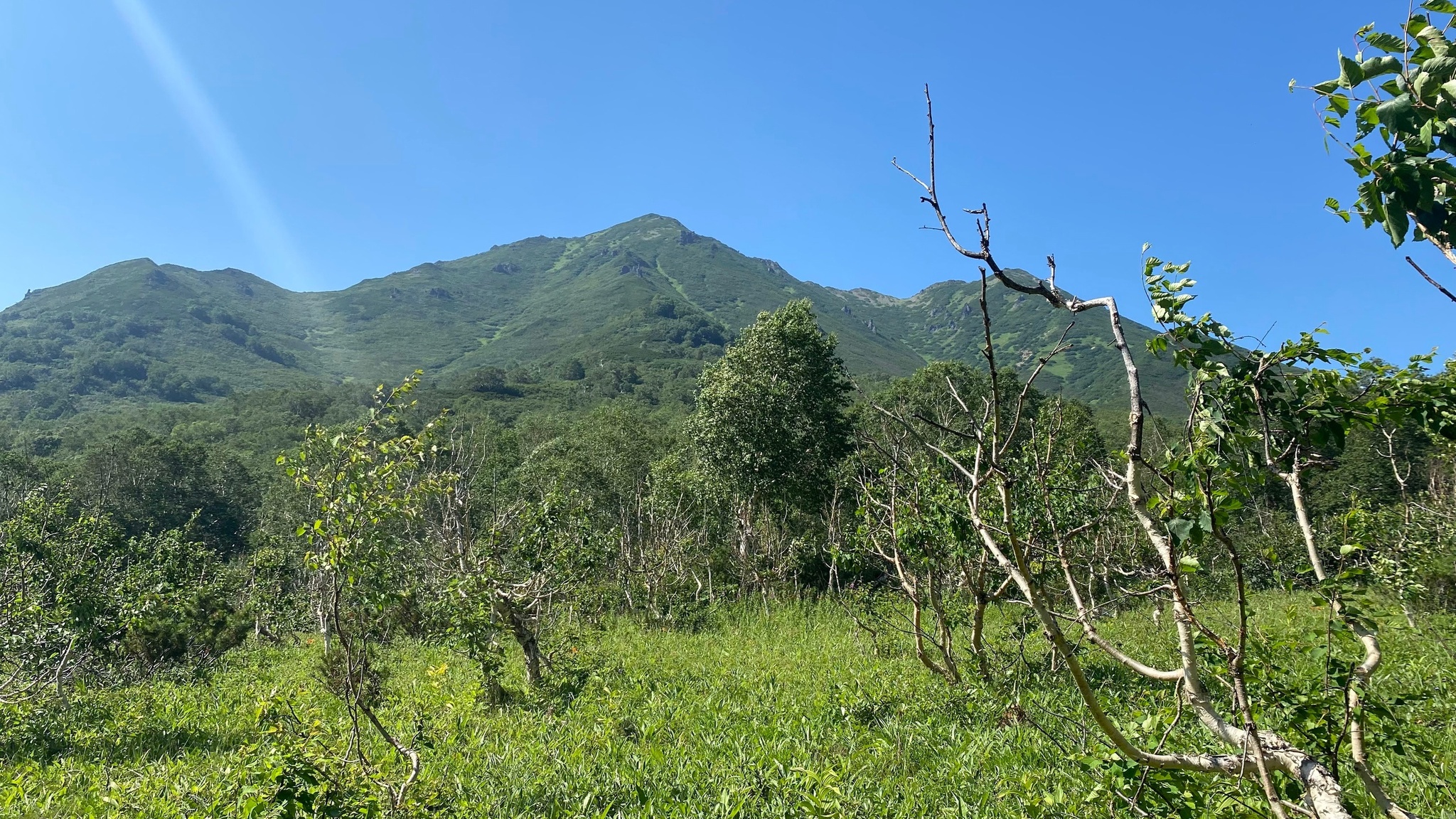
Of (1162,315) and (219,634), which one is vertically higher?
(1162,315)

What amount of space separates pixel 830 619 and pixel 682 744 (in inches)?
316

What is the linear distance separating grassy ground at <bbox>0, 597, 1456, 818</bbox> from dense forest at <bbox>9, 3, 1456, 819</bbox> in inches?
2.1

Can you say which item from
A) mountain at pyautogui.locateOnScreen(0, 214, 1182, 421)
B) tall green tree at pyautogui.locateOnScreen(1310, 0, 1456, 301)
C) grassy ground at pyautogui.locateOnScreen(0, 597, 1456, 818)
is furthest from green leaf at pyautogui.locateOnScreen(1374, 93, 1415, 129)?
mountain at pyautogui.locateOnScreen(0, 214, 1182, 421)

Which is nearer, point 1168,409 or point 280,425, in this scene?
point 280,425

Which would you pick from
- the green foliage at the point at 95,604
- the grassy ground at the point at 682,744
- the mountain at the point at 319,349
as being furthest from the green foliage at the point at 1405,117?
the mountain at the point at 319,349

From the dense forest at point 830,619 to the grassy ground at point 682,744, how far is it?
2.1 inches

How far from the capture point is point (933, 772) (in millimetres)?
5793

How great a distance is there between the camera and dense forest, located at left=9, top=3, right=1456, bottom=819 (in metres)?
2.20

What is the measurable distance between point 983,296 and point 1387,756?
635 centimetres

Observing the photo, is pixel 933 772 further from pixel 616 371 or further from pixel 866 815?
pixel 616 371

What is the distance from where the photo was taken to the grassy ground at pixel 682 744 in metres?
4.59

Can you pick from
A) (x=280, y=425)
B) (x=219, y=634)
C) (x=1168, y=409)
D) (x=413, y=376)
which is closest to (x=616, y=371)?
(x=280, y=425)

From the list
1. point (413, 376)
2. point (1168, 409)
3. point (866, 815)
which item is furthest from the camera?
point (1168, 409)

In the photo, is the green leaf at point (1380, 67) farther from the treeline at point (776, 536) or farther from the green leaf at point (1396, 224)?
the treeline at point (776, 536)
